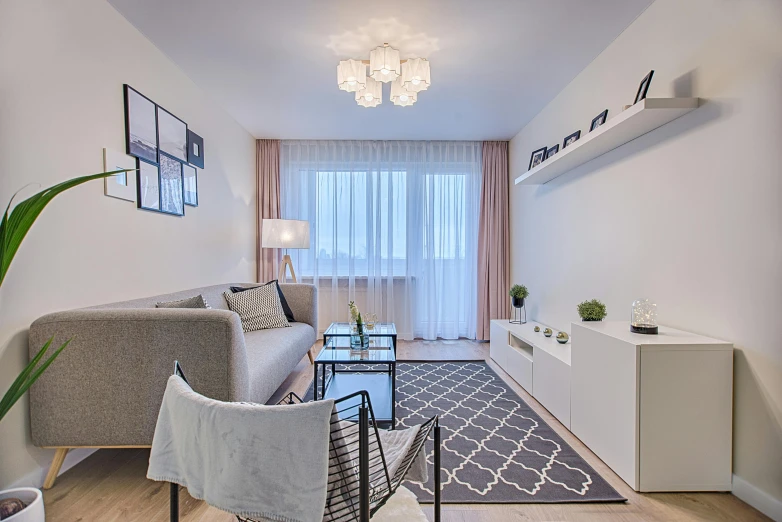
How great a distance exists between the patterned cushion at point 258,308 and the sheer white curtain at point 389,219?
1496mm

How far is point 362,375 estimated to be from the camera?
3.32 meters

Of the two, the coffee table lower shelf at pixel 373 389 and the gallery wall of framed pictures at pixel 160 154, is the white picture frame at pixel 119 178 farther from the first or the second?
the coffee table lower shelf at pixel 373 389

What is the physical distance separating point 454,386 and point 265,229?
2556mm

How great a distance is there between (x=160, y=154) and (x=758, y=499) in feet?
12.3

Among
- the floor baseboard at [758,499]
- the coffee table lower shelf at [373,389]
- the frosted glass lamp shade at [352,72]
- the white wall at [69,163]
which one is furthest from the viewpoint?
the frosted glass lamp shade at [352,72]

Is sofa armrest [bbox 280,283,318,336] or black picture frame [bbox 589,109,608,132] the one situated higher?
black picture frame [bbox 589,109,608,132]

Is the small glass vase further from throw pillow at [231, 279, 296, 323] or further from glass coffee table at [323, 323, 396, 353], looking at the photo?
throw pillow at [231, 279, 296, 323]

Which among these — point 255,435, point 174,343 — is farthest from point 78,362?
point 255,435

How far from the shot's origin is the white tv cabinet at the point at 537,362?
2512 millimetres

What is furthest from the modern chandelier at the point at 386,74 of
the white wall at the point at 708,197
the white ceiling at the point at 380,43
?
the white wall at the point at 708,197

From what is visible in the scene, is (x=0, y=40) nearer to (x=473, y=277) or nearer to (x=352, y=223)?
(x=352, y=223)

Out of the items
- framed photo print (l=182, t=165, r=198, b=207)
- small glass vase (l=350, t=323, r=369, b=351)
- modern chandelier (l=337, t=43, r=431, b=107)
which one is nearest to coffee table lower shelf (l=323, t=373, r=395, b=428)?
small glass vase (l=350, t=323, r=369, b=351)

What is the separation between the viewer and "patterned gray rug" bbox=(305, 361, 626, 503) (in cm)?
180

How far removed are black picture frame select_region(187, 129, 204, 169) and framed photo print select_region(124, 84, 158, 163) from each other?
1.62 feet
